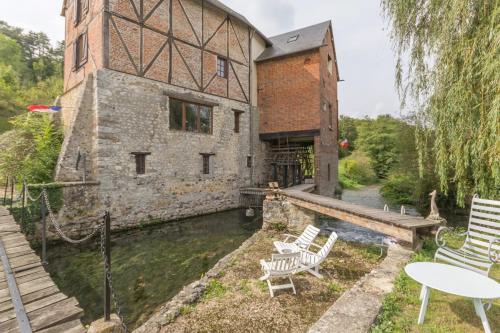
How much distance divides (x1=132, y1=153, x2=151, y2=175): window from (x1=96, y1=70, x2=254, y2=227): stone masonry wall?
18 cm

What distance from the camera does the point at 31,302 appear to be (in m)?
2.62

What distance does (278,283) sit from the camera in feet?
13.6

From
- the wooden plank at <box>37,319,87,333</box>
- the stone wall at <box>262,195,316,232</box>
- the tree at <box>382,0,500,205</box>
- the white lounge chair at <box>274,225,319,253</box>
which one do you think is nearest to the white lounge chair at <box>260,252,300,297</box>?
the white lounge chair at <box>274,225,319,253</box>

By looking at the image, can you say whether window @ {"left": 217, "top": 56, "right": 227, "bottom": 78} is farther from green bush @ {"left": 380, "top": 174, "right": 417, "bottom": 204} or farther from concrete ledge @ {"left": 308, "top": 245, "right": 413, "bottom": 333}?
green bush @ {"left": 380, "top": 174, "right": 417, "bottom": 204}

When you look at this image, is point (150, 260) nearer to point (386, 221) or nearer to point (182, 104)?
point (386, 221)

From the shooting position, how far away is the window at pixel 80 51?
9742mm

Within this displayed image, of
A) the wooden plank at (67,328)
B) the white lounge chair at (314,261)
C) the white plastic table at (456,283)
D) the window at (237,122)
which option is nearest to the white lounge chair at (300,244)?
the white lounge chair at (314,261)

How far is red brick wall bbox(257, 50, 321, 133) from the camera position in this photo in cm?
1293

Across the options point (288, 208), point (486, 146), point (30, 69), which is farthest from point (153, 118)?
point (30, 69)

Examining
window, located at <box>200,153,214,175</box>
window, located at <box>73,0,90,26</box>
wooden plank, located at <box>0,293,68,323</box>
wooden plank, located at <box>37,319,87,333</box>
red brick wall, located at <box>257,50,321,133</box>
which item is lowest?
wooden plank, located at <box>37,319,87,333</box>

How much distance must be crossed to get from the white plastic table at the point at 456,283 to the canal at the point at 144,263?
422 centimetres

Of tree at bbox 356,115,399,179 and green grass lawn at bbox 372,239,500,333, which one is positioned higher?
tree at bbox 356,115,399,179

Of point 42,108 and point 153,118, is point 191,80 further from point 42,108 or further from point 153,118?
point 42,108

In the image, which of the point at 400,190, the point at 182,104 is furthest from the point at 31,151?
the point at 400,190
